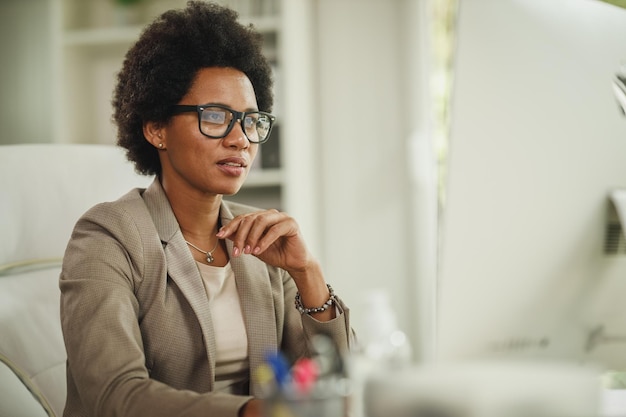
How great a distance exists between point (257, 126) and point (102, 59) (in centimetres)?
203

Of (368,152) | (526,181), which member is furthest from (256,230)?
(368,152)

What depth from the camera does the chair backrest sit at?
112 cm

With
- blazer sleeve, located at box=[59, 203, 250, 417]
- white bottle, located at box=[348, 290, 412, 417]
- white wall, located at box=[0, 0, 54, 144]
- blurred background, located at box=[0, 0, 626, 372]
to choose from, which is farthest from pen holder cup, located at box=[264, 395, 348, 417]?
white wall, located at box=[0, 0, 54, 144]

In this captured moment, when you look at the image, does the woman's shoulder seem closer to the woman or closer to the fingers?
the woman

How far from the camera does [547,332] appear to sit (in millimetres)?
717

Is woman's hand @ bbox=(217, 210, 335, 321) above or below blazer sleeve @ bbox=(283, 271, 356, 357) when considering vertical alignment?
above

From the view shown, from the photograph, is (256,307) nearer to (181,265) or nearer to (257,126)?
(181,265)

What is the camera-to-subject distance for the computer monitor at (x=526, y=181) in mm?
691

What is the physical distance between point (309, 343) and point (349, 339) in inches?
2.7

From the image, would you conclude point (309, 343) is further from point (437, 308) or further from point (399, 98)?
point (399, 98)

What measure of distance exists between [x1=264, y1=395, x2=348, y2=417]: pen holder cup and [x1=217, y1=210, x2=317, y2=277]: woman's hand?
1.51 ft

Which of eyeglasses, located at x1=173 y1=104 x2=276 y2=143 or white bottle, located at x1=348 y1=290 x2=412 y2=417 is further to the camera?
eyeglasses, located at x1=173 y1=104 x2=276 y2=143

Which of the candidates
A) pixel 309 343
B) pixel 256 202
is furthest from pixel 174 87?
pixel 256 202

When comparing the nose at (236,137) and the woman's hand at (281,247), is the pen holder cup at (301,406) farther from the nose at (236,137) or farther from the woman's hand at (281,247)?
the nose at (236,137)
